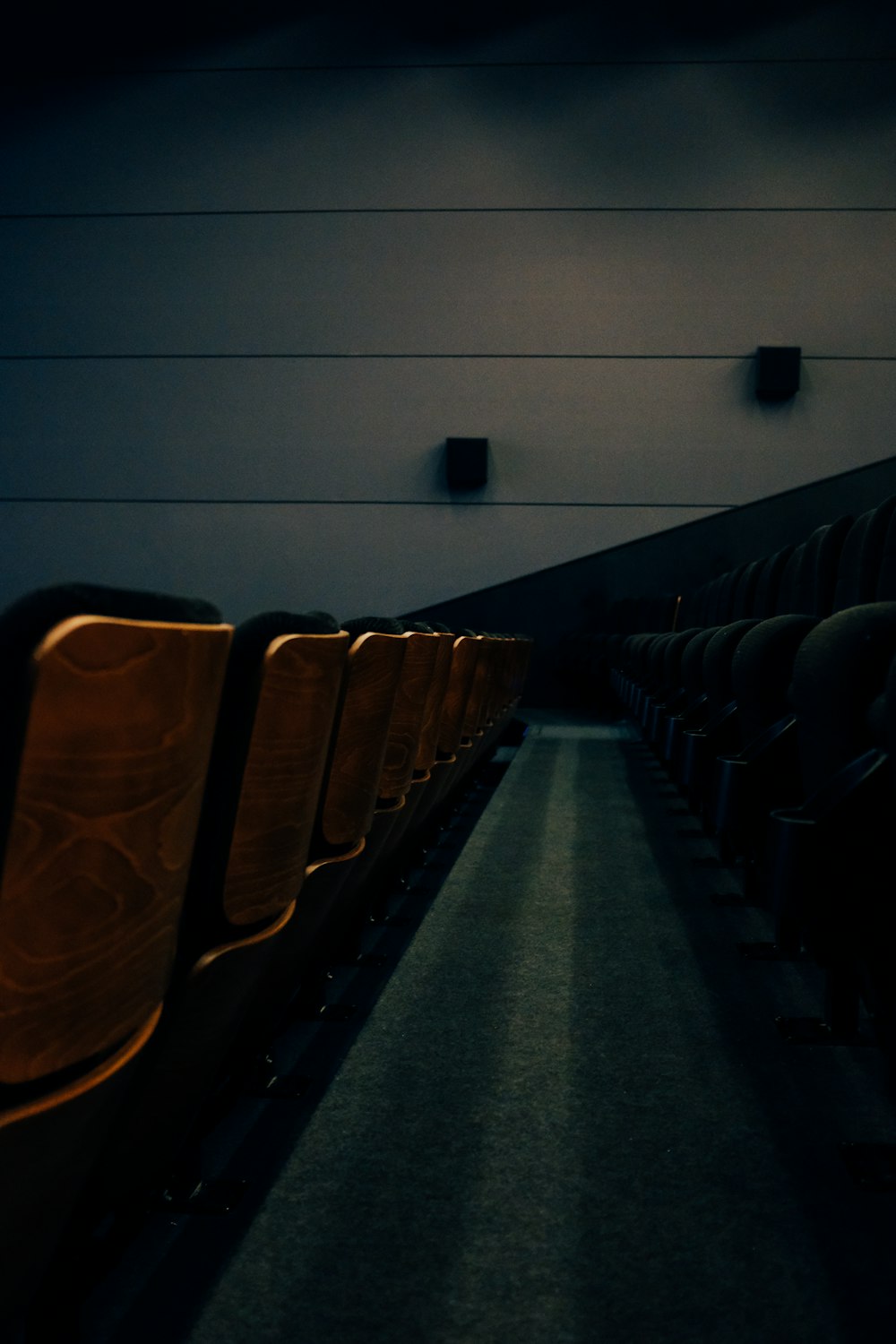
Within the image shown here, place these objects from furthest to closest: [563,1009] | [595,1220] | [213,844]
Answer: [563,1009], [595,1220], [213,844]

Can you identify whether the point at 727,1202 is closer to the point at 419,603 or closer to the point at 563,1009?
the point at 563,1009

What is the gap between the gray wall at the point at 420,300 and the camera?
466 cm

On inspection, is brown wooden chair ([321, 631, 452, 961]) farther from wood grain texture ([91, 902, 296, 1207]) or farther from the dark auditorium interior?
wood grain texture ([91, 902, 296, 1207])

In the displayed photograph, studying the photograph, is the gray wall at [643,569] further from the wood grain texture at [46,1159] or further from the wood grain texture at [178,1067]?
the wood grain texture at [46,1159]

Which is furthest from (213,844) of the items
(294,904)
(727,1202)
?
(727,1202)

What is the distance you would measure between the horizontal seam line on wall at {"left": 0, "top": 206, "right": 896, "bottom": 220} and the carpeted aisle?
13.2 ft

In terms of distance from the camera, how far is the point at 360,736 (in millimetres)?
962

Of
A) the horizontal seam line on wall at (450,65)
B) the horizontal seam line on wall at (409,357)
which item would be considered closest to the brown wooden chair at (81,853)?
the horizontal seam line on wall at (409,357)

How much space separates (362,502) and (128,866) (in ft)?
14.7

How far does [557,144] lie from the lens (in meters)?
4.74

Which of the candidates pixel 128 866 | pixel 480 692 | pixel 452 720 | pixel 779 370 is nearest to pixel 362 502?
pixel 779 370

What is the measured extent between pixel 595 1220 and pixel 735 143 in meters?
4.87

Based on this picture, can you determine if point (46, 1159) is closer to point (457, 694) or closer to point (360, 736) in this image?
point (360, 736)

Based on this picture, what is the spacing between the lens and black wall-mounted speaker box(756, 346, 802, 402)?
15.1ft
